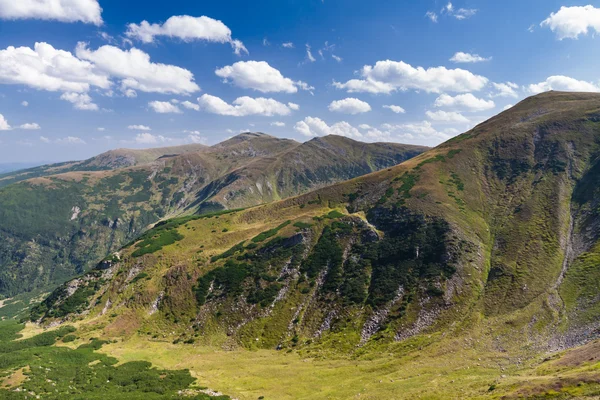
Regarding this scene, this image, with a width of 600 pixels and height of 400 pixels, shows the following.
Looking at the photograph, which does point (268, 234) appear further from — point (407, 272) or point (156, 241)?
point (407, 272)

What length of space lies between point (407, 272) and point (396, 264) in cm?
428

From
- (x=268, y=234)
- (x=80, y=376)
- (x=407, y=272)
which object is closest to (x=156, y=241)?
(x=268, y=234)

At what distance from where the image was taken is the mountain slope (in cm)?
6819

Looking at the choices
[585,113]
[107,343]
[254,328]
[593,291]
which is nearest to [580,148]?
[585,113]

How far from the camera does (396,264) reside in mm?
84688

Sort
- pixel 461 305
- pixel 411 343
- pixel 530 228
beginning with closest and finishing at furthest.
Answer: pixel 411 343, pixel 461 305, pixel 530 228

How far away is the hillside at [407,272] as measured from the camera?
203ft

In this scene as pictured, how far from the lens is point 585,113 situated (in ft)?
412

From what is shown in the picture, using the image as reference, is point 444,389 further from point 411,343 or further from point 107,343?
point 107,343

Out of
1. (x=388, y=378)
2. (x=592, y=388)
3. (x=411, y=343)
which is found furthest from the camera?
(x=411, y=343)

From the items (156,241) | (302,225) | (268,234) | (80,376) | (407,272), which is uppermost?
(302,225)

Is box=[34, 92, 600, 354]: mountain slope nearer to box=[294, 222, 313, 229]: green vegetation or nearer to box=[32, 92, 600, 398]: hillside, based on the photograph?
box=[32, 92, 600, 398]: hillside

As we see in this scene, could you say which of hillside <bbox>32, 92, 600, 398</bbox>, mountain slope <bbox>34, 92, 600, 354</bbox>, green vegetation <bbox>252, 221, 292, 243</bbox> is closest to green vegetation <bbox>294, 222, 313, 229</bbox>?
mountain slope <bbox>34, 92, 600, 354</bbox>

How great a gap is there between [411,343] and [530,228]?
175ft
